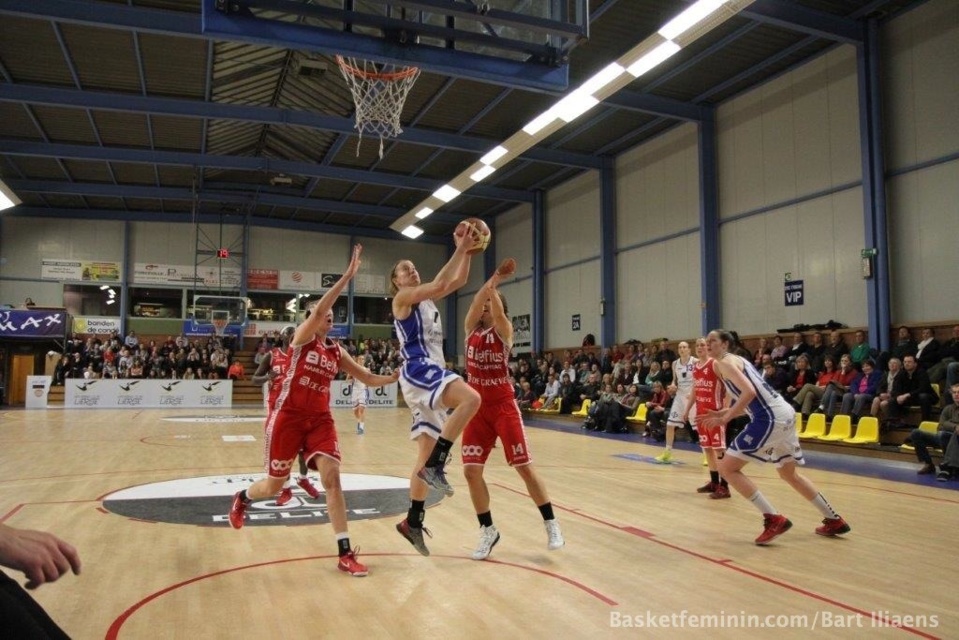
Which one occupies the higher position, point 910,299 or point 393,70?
point 393,70

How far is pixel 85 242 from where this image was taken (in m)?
29.7

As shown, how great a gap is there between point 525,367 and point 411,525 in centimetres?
1947

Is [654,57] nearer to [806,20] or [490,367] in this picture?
[806,20]

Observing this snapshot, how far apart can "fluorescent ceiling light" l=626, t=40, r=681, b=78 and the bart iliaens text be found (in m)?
11.5

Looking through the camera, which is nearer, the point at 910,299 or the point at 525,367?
the point at 910,299

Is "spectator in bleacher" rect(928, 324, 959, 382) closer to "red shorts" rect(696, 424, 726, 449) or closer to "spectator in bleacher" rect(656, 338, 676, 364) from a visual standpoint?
"red shorts" rect(696, 424, 726, 449)

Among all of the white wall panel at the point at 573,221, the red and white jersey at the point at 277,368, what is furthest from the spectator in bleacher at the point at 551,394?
the red and white jersey at the point at 277,368

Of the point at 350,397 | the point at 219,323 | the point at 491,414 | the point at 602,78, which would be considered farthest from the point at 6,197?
the point at 491,414

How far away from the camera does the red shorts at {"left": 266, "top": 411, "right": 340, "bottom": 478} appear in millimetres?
4906

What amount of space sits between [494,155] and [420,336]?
53.3ft

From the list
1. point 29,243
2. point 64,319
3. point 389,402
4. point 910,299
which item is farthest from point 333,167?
point 910,299

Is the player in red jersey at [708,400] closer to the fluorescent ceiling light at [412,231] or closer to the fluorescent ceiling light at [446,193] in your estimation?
the fluorescent ceiling light at [446,193]

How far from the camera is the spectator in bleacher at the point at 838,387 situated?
1280 cm

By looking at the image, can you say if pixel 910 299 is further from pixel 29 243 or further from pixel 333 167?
pixel 29 243
